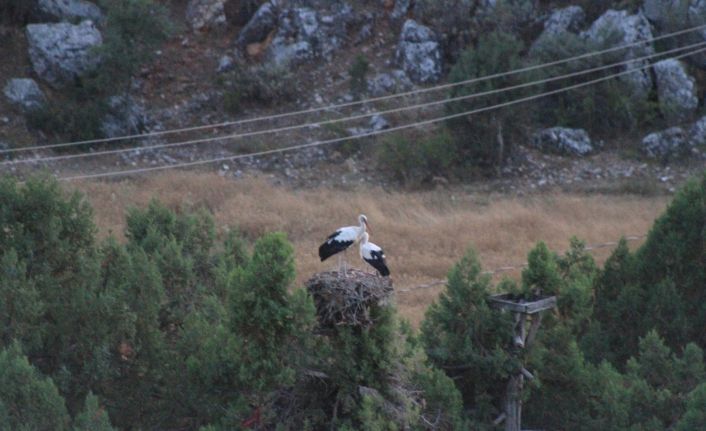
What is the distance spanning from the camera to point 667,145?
2512 cm

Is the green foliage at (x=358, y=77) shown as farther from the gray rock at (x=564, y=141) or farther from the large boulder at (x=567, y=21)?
the large boulder at (x=567, y=21)

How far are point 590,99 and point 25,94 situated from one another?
42.8 ft

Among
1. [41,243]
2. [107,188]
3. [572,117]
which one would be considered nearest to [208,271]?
[41,243]

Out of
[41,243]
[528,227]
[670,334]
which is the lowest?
[528,227]

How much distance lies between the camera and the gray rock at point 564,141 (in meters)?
25.3

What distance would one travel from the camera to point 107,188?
69.2ft

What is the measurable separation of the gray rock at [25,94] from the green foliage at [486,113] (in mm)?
9524

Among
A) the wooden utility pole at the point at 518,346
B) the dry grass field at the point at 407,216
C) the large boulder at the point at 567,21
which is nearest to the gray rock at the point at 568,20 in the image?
the large boulder at the point at 567,21

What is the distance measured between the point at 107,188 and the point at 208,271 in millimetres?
10909

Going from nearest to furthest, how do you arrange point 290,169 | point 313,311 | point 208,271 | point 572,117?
point 313,311, point 208,271, point 290,169, point 572,117

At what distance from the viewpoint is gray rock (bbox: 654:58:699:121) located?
25766mm

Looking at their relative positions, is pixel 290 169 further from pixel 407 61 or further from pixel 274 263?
pixel 274 263

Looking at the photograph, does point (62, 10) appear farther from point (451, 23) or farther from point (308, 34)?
point (451, 23)

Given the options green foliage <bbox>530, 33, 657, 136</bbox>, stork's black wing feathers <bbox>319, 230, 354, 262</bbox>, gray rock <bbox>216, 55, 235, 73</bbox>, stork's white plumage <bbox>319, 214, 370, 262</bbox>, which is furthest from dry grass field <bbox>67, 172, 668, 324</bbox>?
gray rock <bbox>216, 55, 235, 73</bbox>
